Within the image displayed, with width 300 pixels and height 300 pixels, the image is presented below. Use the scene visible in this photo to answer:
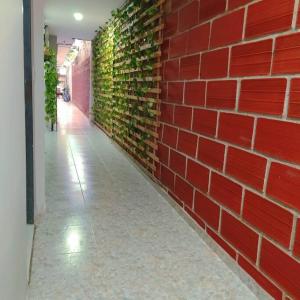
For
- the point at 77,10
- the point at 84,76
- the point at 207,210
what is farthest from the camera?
the point at 84,76

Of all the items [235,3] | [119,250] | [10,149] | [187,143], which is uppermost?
[235,3]

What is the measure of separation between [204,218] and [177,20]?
1643mm

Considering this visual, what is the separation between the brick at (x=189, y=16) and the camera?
90.3 inches

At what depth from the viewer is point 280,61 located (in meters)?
1.44

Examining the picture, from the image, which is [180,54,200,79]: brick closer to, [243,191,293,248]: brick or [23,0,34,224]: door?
[243,191,293,248]: brick

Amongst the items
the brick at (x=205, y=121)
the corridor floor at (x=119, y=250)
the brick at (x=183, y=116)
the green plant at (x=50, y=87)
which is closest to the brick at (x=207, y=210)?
the corridor floor at (x=119, y=250)

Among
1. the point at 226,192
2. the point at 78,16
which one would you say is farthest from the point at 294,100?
the point at 78,16

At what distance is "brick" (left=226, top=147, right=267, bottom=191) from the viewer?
158 cm

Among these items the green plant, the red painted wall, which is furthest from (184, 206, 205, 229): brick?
the red painted wall

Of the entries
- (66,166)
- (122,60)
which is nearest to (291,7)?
(66,166)

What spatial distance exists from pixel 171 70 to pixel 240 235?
161 cm

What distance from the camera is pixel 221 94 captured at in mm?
1938

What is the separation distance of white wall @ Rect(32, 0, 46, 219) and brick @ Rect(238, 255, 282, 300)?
1502 millimetres

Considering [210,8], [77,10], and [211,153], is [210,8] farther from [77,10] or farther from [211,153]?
[77,10]
